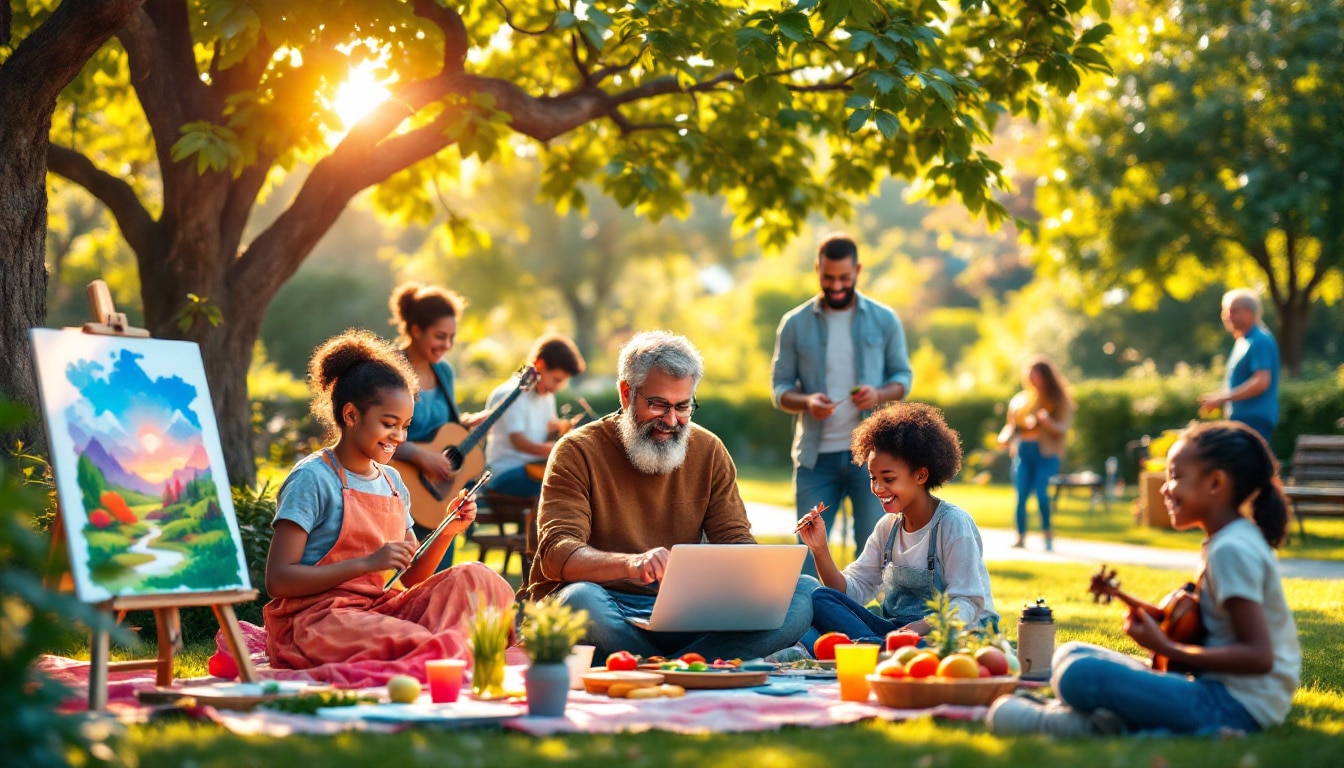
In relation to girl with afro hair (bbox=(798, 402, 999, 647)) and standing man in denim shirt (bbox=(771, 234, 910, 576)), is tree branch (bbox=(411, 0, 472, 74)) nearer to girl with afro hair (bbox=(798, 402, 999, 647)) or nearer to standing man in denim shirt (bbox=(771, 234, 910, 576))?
standing man in denim shirt (bbox=(771, 234, 910, 576))

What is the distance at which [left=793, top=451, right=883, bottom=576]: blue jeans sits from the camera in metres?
8.14

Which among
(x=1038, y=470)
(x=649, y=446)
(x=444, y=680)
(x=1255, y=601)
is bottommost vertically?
(x=444, y=680)

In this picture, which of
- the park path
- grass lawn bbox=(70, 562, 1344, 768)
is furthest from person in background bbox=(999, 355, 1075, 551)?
grass lawn bbox=(70, 562, 1344, 768)

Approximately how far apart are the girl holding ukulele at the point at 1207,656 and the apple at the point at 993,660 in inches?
17.8

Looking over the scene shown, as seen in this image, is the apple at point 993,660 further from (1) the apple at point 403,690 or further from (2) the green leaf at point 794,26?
(2) the green leaf at point 794,26

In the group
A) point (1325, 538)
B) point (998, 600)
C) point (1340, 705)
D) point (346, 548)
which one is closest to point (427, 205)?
point (998, 600)

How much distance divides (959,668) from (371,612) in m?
2.43

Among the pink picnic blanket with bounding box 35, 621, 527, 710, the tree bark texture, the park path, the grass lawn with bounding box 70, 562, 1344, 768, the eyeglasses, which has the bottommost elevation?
the grass lawn with bounding box 70, 562, 1344, 768

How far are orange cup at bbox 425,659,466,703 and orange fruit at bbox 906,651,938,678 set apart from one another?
5.17ft

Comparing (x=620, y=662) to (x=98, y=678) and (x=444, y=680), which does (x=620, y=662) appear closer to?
(x=444, y=680)

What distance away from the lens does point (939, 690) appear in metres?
4.94

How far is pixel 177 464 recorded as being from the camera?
17.9 ft

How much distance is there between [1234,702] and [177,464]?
12.5ft

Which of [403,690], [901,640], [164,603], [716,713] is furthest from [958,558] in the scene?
[164,603]
